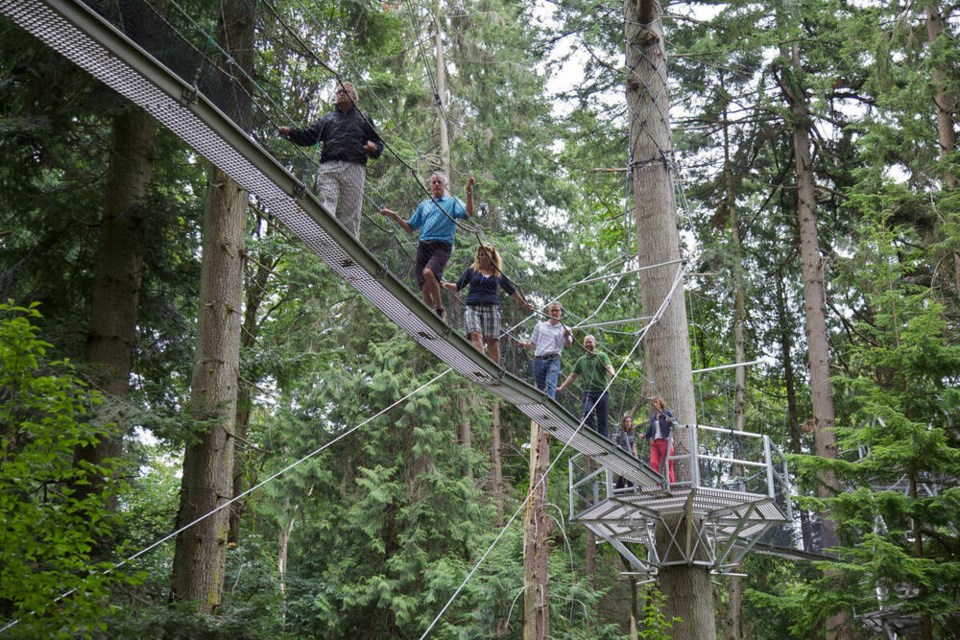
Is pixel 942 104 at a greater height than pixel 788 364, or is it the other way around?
pixel 942 104

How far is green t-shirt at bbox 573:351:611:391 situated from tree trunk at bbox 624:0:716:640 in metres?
0.45

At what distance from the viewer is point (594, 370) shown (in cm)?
916

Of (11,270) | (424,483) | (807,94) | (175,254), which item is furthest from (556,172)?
(11,270)

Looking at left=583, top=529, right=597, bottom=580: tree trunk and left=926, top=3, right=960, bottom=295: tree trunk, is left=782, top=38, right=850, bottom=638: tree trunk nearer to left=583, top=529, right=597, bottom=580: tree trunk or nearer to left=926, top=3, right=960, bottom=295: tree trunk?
left=926, top=3, right=960, bottom=295: tree trunk

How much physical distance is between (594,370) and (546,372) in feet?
2.60

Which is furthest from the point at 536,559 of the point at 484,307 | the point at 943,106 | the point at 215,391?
the point at 943,106

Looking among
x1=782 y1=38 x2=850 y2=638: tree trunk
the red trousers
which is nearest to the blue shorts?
the red trousers

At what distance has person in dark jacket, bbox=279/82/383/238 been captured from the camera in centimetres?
639

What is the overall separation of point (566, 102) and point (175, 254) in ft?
36.7

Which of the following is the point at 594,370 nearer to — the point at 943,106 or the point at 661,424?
the point at 661,424

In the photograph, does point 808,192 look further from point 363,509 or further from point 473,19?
point 363,509

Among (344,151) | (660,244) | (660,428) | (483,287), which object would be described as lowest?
(660,428)

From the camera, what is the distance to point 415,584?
637 inches

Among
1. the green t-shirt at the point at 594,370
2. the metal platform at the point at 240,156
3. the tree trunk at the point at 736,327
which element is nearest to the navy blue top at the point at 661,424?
the green t-shirt at the point at 594,370
